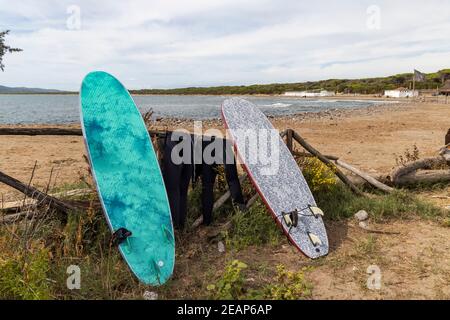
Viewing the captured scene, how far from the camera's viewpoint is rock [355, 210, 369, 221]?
5.74m

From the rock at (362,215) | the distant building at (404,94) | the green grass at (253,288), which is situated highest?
the distant building at (404,94)

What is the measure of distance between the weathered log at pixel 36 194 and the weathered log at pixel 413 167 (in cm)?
589

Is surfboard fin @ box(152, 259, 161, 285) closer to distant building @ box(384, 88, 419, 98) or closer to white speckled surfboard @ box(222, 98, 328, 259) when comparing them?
white speckled surfboard @ box(222, 98, 328, 259)

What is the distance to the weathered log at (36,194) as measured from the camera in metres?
4.34

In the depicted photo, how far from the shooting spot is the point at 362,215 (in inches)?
227

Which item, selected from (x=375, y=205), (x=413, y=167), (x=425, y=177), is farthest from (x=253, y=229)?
(x=425, y=177)

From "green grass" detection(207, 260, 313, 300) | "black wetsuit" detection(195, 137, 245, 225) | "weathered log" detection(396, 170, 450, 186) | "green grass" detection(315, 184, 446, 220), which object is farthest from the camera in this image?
Answer: "weathered log" detection(396, 170, 450, 186)

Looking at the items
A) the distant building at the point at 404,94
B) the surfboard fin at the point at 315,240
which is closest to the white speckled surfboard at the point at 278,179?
the surfboard fin at the point at 315,240

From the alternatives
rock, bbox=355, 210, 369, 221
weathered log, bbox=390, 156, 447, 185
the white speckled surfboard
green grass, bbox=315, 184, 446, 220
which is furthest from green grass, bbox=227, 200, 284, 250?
weathered log, bbox=390, 156, 447, 185

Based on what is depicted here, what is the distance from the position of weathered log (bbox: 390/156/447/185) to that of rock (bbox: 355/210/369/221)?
1835 millimetres

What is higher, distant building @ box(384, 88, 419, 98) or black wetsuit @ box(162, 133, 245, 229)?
distant building @ box(384, 88, 419, 98)

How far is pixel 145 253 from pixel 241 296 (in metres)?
1.34

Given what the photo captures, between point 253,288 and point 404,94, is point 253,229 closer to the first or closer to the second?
point 253,288

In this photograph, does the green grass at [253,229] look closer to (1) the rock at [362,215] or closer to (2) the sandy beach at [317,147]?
(1) the rock at [362,215]
